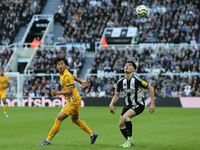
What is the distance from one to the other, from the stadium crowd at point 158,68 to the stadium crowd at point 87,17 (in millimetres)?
3781

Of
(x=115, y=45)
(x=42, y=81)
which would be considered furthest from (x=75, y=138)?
(x=115, y=45)

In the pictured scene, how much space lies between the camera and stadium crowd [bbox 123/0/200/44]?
31.0 m

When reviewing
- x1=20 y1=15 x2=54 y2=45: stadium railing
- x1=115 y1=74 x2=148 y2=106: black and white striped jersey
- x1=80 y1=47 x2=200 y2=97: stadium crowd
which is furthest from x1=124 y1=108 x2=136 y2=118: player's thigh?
x1=20 y1=15 x2=54 y2=45: stadium railing

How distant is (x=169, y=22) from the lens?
31781 mm

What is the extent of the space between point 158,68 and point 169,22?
589 cm

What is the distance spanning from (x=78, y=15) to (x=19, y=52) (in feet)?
22.2

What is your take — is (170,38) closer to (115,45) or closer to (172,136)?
(115,45)

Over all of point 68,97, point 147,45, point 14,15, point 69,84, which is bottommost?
point 68,97

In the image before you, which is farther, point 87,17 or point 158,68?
point 87,17

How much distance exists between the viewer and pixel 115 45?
31.9 metres

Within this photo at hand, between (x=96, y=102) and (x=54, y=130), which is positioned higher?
(x=54, y=130)

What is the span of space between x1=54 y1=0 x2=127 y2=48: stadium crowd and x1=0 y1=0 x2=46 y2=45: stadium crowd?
2.87 metres

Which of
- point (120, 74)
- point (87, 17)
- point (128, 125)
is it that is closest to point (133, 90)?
point (128, 125)

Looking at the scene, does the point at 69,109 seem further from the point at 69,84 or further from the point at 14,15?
the point at 14,15
